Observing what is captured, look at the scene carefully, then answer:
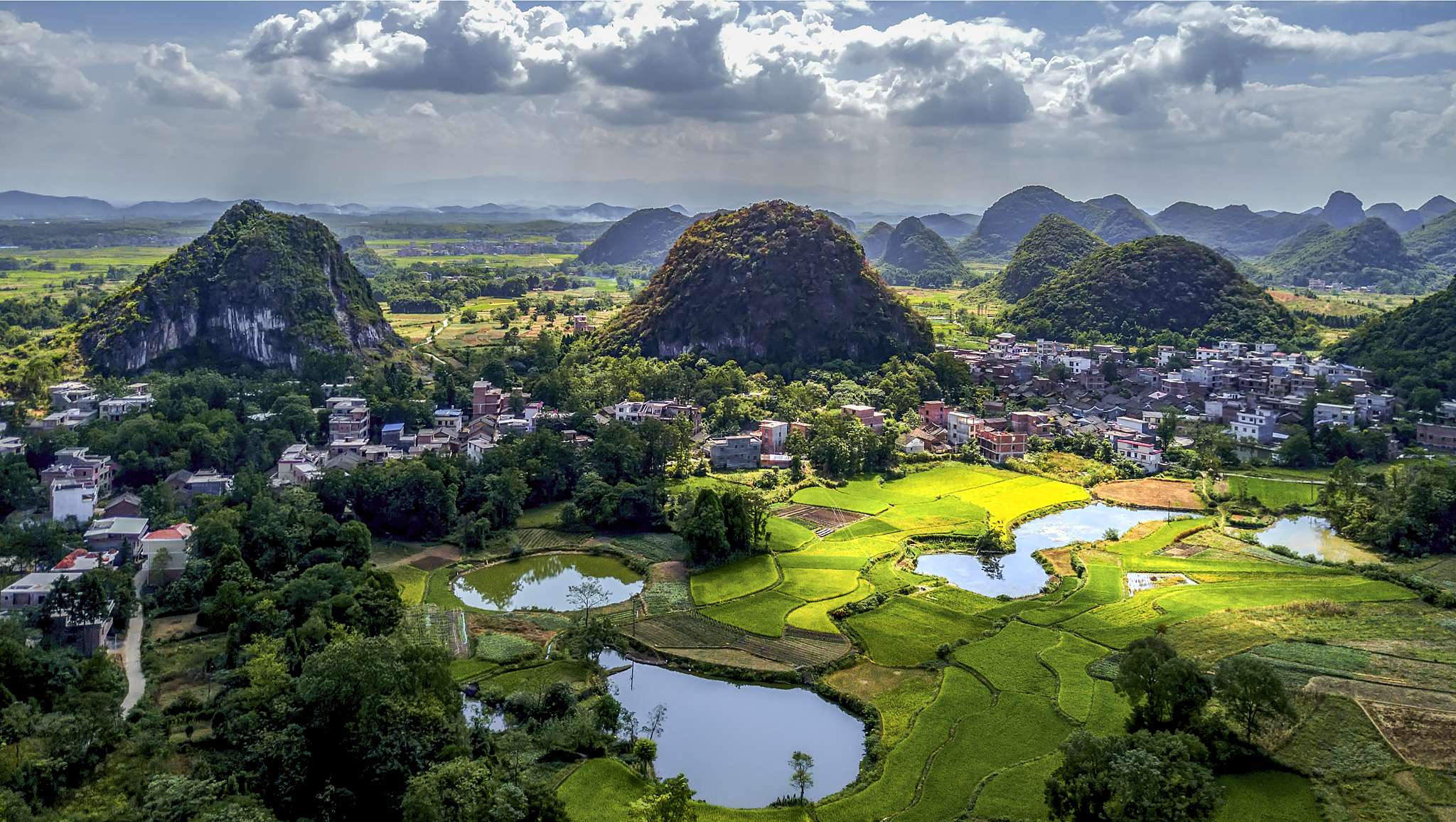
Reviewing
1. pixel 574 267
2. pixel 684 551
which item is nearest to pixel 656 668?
pixel 684 551

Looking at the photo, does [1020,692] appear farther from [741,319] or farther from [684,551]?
[741,319]

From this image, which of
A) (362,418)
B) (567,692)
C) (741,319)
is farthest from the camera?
(741,319)

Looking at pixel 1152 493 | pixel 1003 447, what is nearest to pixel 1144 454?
pixel 1152 493

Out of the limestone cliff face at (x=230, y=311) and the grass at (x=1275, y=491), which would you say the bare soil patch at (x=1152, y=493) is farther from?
the limestone cliff face at (x=230, y=311)

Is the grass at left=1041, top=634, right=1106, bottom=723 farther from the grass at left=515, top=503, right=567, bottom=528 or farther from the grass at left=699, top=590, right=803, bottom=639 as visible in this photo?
the grass at left=515, top=503, right=567, bottom=528

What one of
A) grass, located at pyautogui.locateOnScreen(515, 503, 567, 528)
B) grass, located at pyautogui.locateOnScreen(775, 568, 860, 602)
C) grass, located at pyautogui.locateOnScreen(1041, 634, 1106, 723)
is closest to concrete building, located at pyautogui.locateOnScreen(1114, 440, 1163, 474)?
grass, located at pyautogui.locateOnScreen(775, 568, 860, 602)

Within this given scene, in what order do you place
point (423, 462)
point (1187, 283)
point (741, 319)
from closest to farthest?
point (423, 462) → point (741, 319) → point (1187, 283)
